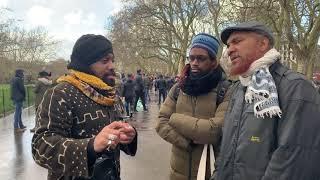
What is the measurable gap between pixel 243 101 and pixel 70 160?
3.69ft

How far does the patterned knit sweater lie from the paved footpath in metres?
4.77

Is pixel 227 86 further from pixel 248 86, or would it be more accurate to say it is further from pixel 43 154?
pixel 43 154

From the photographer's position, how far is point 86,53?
8.93 ft

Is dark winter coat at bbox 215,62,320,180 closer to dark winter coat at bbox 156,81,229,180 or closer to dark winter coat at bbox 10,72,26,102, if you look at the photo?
dark winter coat at bbox 156,81,229,180

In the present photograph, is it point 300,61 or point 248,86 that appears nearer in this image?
point 248,86

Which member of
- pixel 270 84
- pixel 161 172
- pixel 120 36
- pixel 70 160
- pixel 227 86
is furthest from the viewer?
pixel 120 36

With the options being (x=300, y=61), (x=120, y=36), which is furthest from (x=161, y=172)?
(x=120, y=36)

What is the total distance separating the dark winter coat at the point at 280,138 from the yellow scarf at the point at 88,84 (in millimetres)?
827

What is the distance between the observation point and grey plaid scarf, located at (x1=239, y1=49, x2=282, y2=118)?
8.28 ft

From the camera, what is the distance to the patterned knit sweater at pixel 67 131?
2396 millimetres

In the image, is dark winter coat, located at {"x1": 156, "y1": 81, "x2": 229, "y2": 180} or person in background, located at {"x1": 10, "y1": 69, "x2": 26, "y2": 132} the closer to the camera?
dark winter coat, located at {"x1": 156, "y1": 81, "x2": 229, "y2": 180}

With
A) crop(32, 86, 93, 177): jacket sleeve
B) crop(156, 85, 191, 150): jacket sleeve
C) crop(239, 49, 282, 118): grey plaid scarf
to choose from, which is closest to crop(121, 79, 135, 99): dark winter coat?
crop(156, 85, 191, 150): jacket sleeve

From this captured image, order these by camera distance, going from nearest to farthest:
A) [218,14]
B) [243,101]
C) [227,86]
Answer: [243,101] → [227,86] → [218,14]

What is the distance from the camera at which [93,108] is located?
8.77 ft
